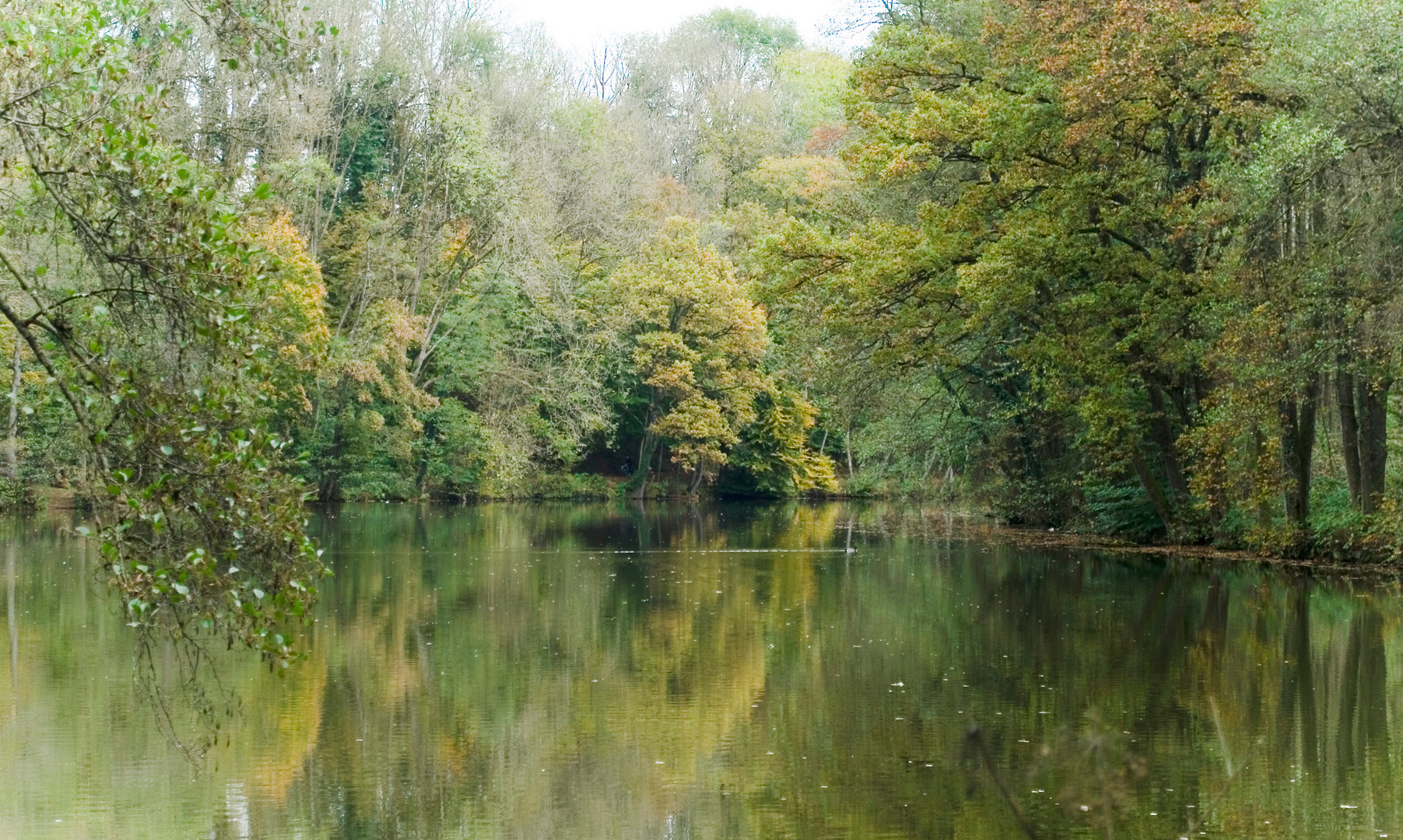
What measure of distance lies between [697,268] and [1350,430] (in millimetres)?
28669

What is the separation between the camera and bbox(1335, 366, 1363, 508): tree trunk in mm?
22000

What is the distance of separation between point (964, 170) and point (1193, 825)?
19712 millimetres

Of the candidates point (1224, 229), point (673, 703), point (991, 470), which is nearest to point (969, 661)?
point (673, 703)

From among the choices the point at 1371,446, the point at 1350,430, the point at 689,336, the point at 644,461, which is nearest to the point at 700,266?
the point at 689,336

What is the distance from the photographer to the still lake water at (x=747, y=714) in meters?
8.16

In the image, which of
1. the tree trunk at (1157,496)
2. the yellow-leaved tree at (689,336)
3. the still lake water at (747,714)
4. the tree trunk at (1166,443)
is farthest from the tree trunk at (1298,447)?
the yellow-leaved tree at (689,336)

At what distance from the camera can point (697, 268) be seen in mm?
48688

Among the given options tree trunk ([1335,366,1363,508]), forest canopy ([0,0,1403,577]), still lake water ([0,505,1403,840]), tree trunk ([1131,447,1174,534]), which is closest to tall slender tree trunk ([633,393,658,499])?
forest canopy ([0,0,1403,577])

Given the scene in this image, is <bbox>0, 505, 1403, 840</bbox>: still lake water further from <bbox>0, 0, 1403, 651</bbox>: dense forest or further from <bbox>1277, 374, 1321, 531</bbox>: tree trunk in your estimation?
<bbox>0, 0, 1403, 651</bbox>: dense forest

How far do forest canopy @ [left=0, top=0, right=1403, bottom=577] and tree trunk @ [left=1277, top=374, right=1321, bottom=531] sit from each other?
8 centimetres

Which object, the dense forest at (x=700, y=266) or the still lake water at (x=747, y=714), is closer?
the dense forest at (x=700, y=266)

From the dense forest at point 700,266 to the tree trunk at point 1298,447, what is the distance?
0.06m

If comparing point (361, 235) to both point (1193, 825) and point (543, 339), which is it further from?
point (1193, 825)

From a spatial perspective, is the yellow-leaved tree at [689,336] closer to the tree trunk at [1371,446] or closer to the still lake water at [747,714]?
the still lake water at [747,714]
